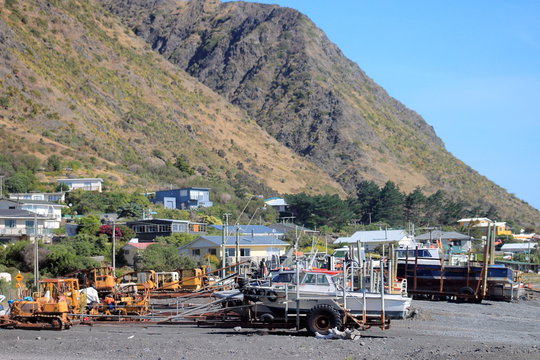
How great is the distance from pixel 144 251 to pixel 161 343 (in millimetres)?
30656

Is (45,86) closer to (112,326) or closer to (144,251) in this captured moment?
(144,251)

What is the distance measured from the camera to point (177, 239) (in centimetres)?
6488

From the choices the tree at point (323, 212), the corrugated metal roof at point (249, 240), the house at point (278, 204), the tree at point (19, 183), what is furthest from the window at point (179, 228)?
the house at point (278, 204)

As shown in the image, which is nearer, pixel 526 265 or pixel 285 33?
pixel 526 265

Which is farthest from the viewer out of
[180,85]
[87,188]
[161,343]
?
[180,85]

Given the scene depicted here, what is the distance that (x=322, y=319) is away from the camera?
25438mm

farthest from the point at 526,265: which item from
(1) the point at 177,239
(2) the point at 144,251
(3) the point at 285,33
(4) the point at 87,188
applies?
(3) the point at 285,33

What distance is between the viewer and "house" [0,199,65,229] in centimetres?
6825

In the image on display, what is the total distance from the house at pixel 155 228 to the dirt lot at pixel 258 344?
3965 cm

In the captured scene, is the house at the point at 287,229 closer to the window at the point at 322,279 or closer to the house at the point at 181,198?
the house at the point at 181,198

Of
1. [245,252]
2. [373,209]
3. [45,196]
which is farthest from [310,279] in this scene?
[373,209]

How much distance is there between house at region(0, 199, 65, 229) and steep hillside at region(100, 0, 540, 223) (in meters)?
75.4

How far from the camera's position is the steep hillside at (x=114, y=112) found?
9862cm

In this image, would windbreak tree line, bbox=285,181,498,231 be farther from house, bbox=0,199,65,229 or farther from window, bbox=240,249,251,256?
house, bbox=0,199,65,229
